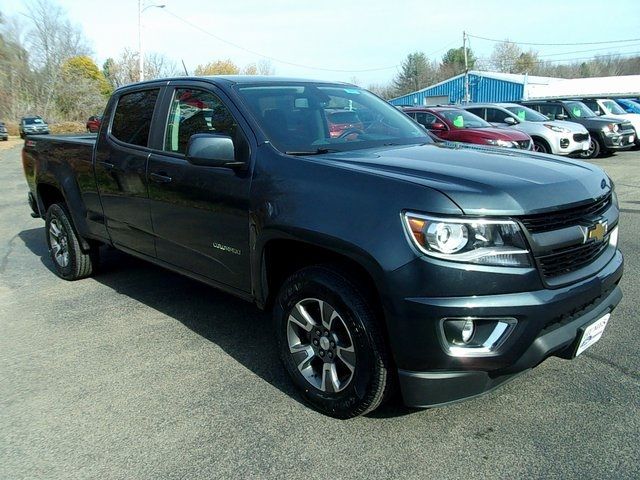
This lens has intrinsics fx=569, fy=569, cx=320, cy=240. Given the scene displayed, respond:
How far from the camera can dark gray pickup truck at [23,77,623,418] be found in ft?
8.27

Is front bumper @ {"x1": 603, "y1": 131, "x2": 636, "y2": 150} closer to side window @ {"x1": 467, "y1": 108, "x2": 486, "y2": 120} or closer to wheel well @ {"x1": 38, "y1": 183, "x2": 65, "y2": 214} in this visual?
side window @ {"x1": 467, "y1": 108, "x2": 486, "y2": 120}

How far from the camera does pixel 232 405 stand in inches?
128

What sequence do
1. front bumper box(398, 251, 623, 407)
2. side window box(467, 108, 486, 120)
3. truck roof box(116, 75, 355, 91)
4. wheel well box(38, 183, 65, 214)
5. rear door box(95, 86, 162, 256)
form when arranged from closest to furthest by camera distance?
front bumper box(398, 251, 623, 407) → truck roof box(116, 75, 355, 91) → rear door box(95, 86, 162, 256) → wheel well box(38, 183, 65, 214) → side window box(467, 108, 486, 120)

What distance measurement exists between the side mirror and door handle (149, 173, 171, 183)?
693mm

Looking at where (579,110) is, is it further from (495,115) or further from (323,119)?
(323,119)

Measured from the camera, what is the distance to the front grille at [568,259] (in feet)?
8.59

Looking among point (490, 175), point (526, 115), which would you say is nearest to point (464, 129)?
point (526, 115)

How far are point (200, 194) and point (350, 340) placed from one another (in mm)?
1486

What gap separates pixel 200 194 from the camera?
371 cm

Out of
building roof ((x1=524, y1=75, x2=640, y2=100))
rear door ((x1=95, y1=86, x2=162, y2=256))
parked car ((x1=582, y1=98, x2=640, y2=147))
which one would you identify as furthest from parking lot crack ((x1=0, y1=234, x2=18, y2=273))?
building roof ((x1=524, y1=75, x2=640, y2=100))

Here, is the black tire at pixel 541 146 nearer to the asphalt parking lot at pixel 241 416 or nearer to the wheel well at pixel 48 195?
the asphalt parking lot at pixel 241 416

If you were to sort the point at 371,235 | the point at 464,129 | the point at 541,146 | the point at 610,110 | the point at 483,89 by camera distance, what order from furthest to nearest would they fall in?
the point at 483,89
the point at 610,110
the point at 541,146
the point at 464,129
the point at 371,235

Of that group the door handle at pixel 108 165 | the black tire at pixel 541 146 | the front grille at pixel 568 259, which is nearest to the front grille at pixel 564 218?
the front grille at pixel 568 259

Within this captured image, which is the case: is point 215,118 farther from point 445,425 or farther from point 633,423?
point 633,423
